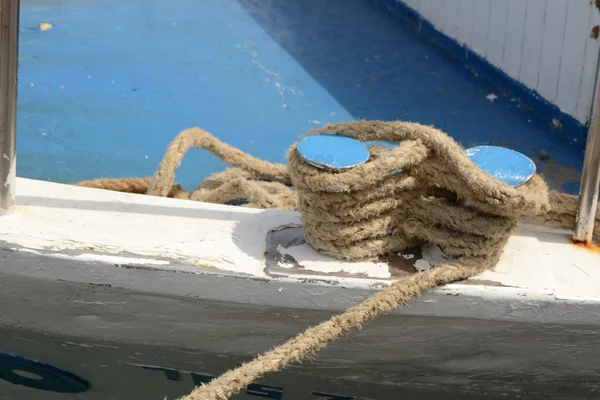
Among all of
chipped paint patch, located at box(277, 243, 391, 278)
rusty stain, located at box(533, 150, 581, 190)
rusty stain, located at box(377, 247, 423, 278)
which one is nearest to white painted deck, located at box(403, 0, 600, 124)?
rusty stain, located at box(533, 150, 581, 190)

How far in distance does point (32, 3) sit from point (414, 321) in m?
3.85

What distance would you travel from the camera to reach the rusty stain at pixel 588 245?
2045mm

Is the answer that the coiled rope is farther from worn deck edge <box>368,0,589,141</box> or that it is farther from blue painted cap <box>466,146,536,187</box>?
worn deck edge <box>368,0,589,141</box>

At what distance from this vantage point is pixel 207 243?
2000 mm

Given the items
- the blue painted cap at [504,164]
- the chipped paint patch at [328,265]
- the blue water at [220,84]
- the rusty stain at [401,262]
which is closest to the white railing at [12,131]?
the blue painted cap at [504,164]

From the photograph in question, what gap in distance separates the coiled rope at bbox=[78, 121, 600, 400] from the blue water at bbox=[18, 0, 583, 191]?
1.21 metres

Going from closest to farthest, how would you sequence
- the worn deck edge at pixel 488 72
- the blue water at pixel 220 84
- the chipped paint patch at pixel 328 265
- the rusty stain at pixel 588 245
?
the chipped paint patch at pixel 328 265, the rusty stain at pixel 588 245, the blue water at pixel 220 84, the worn deck edge at pixel 488 72

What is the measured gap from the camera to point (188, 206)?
85.2 inches

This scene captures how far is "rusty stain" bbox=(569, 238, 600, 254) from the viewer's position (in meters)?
2.04

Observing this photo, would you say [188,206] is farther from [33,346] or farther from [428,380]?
[428,380]

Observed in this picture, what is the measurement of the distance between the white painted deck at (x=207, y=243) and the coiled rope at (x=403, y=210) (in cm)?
6

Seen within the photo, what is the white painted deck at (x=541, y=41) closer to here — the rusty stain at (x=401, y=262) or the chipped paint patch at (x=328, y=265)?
the rusty stain at (x=401, y=262)

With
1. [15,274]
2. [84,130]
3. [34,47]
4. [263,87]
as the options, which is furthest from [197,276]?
[34,47]

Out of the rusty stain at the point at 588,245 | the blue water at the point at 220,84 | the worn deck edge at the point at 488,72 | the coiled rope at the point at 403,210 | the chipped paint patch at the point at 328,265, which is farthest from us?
the worn deck edge at the point at 488,72
